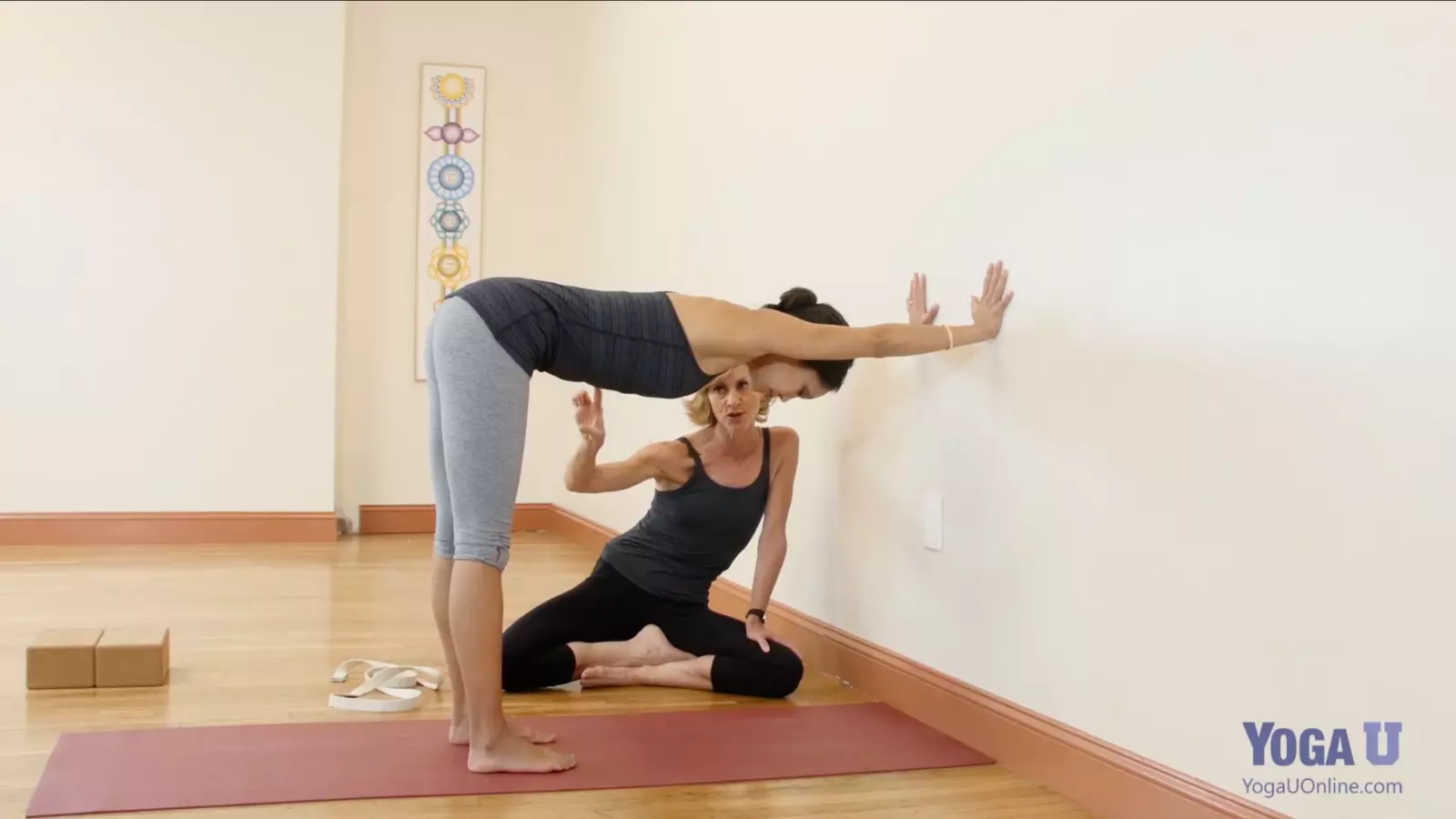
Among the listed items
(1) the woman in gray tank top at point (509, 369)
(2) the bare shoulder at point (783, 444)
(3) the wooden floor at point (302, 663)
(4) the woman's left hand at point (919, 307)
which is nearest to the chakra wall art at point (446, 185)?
(3) the wooden floor at point (302, 663)

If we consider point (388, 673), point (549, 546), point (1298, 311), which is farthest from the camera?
point (549, 546)

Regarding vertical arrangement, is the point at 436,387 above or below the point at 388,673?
above

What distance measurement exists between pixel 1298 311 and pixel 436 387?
145 cm

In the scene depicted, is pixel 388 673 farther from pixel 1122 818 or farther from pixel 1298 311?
pixel 1298 311

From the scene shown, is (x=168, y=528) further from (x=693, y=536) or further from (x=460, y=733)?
(x=460, y=733)

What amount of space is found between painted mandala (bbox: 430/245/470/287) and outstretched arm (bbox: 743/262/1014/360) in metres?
4.36

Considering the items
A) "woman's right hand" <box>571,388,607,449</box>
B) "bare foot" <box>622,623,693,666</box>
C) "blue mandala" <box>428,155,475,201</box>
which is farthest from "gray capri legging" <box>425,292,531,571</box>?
"blue mandala" <box>428,155,475,201</box>

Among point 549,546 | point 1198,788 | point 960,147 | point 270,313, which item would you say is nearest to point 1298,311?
point 1198,788

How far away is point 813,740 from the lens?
257 centimetres

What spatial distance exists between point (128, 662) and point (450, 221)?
4005mm

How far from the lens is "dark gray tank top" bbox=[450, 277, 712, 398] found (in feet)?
7.31

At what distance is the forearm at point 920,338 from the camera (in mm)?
2467

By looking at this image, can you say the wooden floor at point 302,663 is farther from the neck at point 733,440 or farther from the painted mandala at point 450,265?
the painted mandala at point 450,265

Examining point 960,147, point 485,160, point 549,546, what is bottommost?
point 549,546
